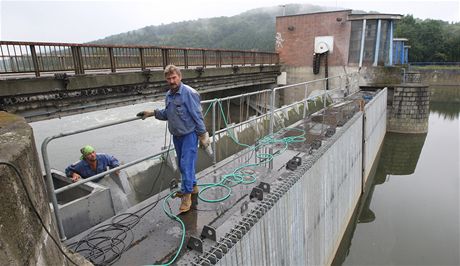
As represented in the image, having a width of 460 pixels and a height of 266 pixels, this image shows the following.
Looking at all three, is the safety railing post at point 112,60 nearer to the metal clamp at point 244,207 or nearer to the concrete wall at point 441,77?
the metal clamp at point 244,207

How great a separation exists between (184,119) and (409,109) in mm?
18117

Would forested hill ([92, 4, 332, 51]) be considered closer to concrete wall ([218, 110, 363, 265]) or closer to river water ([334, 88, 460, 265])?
river water ([334, 88, 460, 265])

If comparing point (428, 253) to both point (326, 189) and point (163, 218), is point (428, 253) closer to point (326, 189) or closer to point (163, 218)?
point (326, 189)

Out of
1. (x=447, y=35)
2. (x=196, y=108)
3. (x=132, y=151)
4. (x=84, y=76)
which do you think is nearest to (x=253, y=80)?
(x=132, y=151)

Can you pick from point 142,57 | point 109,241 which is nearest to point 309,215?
point 109,241

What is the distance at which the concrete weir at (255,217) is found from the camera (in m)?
2.96

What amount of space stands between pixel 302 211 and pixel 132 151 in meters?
14.6

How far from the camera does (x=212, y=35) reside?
396 ft

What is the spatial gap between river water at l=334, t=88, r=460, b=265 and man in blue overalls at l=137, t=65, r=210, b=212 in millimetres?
6272

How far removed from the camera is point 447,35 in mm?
51906

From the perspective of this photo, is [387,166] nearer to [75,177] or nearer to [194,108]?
[194,108]

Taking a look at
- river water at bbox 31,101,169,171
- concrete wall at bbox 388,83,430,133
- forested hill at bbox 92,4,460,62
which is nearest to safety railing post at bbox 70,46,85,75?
→ river water at bbox 31,101,169,171

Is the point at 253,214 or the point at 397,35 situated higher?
the point at 397,35

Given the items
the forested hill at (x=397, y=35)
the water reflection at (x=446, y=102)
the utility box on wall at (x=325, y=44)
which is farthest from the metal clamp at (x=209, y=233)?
the forested hill at (x=397, y=35)
